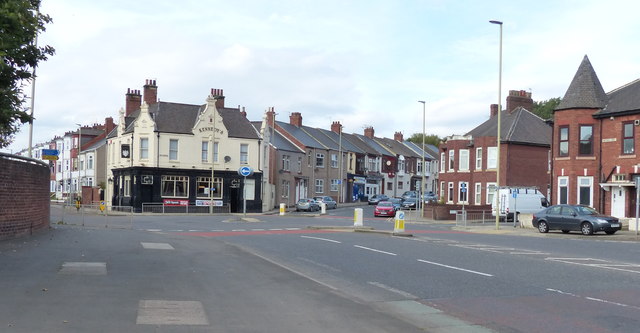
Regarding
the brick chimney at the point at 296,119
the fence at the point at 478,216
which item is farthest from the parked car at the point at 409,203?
the brick chimney at the point at 296,119

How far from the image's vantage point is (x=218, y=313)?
30.5ft

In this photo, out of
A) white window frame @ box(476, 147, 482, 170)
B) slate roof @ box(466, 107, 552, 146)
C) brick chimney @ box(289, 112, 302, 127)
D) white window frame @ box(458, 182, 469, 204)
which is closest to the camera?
slate roof @ box(466, 107, 552, 146)

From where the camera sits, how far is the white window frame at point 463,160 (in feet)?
193

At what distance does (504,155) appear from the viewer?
54875mm

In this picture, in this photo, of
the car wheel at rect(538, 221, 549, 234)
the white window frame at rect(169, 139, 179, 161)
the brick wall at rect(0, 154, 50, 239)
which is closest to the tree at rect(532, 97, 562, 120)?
the white window frame at rect(169, 139, 179, 161)

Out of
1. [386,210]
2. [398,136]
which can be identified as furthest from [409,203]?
[398,136]

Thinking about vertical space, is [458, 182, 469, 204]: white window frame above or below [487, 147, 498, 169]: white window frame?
below

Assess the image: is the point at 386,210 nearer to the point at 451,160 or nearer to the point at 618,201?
the point at 451,160

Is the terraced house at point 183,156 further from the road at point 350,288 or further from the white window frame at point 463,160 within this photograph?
the road at point 350,288

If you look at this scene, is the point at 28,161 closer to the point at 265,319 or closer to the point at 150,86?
the point at 265,319

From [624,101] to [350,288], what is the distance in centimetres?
3047

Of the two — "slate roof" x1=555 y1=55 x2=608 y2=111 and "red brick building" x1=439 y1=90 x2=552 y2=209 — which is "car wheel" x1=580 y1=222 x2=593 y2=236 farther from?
"red brick building" x1=439 y1=90 x2=552 y2=209

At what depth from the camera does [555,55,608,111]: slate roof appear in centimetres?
3866

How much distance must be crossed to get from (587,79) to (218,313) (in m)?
35.4
